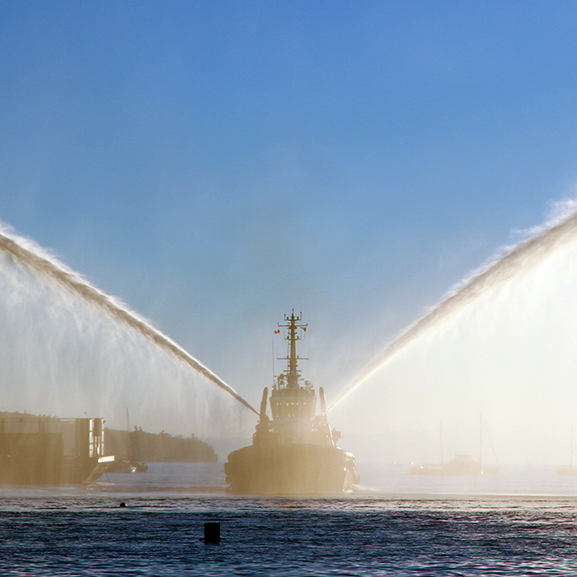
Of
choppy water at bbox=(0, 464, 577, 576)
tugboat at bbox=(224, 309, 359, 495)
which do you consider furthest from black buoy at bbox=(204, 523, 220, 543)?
tugboat at bbox=(224, 309, 359, 495)

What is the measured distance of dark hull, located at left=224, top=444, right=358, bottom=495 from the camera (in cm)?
6638

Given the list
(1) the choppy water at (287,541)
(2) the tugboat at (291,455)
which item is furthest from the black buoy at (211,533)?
(2) the tugboat at (291,455)

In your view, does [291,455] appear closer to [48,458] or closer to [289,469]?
[289,469]

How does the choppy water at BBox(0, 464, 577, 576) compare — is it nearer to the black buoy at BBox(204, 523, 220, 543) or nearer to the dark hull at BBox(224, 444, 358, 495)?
the black buoy at BBox(204, 523, 220, 543)

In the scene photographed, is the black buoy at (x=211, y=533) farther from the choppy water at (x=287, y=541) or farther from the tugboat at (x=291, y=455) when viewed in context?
the tugboat at (x=291, y=455)

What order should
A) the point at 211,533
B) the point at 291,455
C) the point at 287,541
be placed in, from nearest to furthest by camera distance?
the point at 211,533, the point at 287,541, the point at 291,455

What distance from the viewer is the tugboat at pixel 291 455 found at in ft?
219

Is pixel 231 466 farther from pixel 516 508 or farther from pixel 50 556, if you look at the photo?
pixel 50 556

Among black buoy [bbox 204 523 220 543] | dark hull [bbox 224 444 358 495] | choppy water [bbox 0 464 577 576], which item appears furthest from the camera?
dark hull [bbox 224 444 358 495]

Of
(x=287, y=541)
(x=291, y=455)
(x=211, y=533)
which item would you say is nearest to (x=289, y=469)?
(x=291, y=455)

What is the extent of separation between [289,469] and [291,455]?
149cm

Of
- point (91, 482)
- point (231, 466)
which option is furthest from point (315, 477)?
point (91, 482)

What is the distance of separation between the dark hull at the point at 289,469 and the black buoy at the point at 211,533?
37565 millimetres

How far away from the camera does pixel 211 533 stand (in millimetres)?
28844
